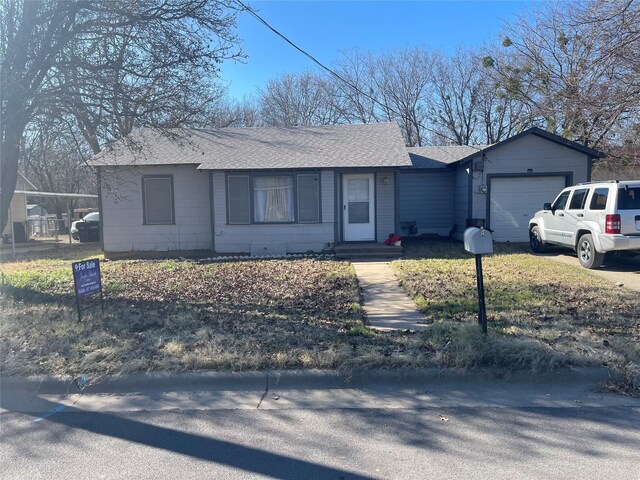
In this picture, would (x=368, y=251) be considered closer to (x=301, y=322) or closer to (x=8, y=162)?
(x=301, y=322)

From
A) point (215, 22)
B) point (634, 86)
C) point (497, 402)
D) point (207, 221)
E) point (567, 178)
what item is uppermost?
point (215, 22)

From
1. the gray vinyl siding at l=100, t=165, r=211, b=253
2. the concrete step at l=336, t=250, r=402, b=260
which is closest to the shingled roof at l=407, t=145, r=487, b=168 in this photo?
the concrete step at l=336, t=250, r=402, b=260

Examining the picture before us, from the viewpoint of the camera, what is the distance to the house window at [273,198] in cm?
1441

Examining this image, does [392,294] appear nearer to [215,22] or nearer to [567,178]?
[215,22]

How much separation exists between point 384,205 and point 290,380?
1025cm

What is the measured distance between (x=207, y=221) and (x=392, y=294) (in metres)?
8.34

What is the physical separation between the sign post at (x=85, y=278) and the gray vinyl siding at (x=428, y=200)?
1318 centimetres

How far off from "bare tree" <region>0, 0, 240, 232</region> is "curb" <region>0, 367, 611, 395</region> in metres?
5.40

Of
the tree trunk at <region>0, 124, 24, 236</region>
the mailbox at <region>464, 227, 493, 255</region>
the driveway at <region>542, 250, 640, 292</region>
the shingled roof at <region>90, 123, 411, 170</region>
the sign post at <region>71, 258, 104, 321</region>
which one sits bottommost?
the driveway at <region>542, 250, 640, 292</region>

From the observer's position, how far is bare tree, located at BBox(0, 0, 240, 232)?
839 centimetres

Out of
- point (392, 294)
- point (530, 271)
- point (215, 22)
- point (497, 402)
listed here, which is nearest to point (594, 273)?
point (530, 271)

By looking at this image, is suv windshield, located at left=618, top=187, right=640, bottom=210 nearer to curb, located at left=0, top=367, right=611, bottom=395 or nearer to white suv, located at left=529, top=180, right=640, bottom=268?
white suv, located at left=529, top=180, right=640, bottom=268

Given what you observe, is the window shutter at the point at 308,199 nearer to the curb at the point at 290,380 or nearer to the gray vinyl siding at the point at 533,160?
the gray vinyl siding at the point at 533,160

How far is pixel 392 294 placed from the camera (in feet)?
29.2
